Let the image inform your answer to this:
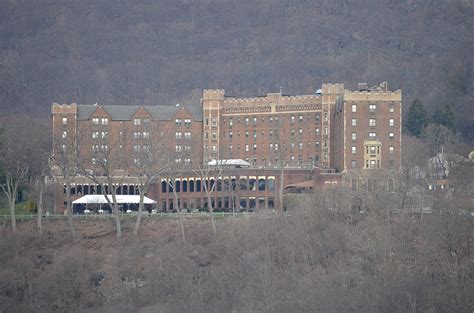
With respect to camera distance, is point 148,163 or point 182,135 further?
point 182,135

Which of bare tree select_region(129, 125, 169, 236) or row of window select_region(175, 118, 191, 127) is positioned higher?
row of window select_region(175, 118, 191, 127)

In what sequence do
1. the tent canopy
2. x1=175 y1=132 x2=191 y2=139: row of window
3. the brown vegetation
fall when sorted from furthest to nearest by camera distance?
1. x1=175 y1=132 x2=191 y2=139: row of window
2. the tent canopy
3. the brown vegetation

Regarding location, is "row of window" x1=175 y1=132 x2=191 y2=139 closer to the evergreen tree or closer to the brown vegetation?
the evergreen tree

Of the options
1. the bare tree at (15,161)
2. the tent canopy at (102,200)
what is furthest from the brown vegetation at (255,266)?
the tent canopy at (102,200)

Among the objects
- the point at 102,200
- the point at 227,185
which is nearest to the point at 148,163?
the point at 102,200

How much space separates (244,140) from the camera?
120 metres

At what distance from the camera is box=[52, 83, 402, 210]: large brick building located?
104m

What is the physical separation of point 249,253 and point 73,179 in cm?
3242

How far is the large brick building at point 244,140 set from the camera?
104312mm

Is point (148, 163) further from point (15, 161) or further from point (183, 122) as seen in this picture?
point (183, 122)

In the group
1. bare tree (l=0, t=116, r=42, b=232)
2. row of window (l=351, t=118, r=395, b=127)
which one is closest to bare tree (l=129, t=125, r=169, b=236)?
A: bare tree (l=0, t=116, r=42, b=232)

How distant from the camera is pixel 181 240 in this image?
84.3 m

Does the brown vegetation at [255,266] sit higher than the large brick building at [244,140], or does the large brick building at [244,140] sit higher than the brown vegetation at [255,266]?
the large brick building at [244,140]

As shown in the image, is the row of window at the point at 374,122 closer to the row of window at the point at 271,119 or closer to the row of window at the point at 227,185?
the row of window at the point at 227,185
